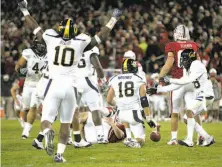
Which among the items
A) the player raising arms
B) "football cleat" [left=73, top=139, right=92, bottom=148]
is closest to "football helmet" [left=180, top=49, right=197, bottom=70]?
"football cleat" [left=73, top=139, right=92, bottom=148]

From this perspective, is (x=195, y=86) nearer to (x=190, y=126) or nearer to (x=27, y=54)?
(x=190, y=126)

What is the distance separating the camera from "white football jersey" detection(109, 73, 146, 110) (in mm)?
13859

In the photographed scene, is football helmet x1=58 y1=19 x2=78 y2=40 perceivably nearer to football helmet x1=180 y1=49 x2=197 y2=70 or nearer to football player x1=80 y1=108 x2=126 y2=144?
football helmet x1=180 y1=49 x2=197 y2=70

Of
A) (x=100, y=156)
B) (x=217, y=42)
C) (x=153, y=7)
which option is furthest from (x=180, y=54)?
(x=153, y=7)

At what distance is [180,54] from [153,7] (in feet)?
49.9

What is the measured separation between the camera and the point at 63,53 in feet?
35.8

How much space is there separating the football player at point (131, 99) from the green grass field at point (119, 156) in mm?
359

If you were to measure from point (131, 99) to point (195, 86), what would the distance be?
114 cm

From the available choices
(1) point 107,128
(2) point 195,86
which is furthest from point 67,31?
(1) point 107,128

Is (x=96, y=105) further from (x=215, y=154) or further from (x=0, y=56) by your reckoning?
(x=0, y=56)

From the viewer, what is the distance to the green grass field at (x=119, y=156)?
11.1 metres

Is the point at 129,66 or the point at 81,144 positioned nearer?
the point at 81,144

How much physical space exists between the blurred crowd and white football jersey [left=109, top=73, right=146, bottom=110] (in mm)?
10400

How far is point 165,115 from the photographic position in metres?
26.0
